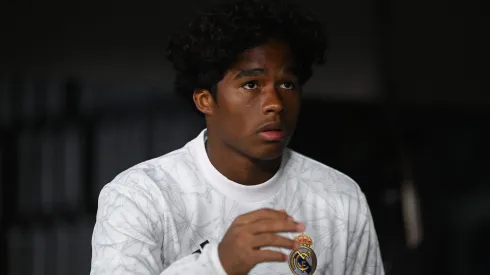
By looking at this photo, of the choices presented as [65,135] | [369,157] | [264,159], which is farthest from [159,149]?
[264,159]

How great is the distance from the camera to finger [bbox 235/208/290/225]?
1304mm

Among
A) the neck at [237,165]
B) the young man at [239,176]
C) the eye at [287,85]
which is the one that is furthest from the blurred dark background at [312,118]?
the eye at [287,85]

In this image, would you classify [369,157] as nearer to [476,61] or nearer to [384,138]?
[384,138]

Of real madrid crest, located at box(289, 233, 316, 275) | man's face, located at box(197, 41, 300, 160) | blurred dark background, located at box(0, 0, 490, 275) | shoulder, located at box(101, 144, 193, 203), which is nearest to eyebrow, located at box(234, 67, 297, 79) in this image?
man's face, located at box(197, 41, 300, 160)

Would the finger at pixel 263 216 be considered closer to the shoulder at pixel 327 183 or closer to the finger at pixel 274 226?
the finger at pixel 274 226

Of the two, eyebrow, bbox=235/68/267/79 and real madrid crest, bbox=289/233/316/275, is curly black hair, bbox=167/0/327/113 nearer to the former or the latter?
eyebrow, bbox=235/68/267/79

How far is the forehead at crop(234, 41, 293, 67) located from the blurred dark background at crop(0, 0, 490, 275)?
111 centimetres

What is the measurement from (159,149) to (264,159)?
1.12 meters

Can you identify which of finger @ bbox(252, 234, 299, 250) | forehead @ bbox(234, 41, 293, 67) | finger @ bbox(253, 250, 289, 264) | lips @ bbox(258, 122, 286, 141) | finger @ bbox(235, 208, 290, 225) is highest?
forehead @ bbox(234, 41, 293, 67)

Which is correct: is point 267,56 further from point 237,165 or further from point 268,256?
point 268,256

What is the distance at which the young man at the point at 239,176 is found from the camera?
1534 mm

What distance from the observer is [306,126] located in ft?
9.83

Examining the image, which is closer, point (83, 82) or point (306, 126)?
point (83, 82)

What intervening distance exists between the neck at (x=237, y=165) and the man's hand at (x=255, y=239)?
0.33m
